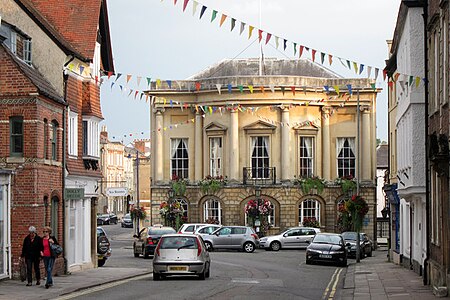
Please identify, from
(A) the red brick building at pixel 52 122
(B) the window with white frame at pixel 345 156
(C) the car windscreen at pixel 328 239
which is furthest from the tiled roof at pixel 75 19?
(B) the window with white frame at pixel 345 156

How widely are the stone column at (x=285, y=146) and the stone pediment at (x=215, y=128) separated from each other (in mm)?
3909

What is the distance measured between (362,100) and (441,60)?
41169 mm

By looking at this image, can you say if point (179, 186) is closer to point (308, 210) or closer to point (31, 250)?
point (308, 210)

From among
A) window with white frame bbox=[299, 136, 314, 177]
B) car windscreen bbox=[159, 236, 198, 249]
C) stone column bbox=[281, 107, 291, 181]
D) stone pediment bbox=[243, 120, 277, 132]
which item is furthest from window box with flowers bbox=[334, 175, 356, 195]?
car windscreen bbox=[159, 236, 198, 249]

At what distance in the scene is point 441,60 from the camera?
25.0 m

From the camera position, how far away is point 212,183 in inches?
2579

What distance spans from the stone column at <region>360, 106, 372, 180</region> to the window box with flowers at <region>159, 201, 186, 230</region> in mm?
12566

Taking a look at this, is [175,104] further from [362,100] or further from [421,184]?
[421,184]

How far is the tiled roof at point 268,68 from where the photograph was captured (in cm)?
7069

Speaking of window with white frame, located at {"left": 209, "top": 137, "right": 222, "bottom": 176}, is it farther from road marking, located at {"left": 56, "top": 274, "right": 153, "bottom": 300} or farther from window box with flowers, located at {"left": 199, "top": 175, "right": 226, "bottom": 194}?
road marking, located at {"left": 56, "top": 274, "right": 153, "bottom": 300}

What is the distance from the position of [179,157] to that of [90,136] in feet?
108

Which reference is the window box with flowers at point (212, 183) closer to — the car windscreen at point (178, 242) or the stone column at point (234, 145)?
the stone column at point (234, 145)

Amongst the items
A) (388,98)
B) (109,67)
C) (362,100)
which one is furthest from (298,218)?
(109,67)

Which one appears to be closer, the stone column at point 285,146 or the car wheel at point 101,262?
the car wheel at point 101,262
